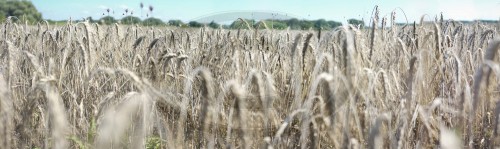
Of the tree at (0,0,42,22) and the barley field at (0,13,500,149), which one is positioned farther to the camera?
the tree at (0,0,42,22)

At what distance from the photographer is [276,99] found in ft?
6.62

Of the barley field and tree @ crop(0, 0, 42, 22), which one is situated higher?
tree @ crop(0, 0, 42, 22)

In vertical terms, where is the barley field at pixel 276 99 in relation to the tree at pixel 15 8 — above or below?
below

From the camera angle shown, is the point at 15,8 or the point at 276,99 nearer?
the point at 276,99

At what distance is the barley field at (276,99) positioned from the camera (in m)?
1.03

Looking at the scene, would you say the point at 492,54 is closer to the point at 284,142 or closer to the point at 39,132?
the point at 284,142

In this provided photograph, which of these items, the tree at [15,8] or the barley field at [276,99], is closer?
the barley field at [276,99]

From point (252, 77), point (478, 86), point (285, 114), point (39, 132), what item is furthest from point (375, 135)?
point (39, 132)

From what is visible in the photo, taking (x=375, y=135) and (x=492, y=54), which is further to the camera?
(x=492, y=54)

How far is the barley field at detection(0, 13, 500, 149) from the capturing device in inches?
40.5

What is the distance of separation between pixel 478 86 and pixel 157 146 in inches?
51.6

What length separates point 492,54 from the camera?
1051mm

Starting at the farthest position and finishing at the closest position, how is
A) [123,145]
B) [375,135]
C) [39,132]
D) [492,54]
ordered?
[39,132] < [123,145] < [492,54] < [375,135]

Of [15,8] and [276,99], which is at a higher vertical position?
[15,8]
